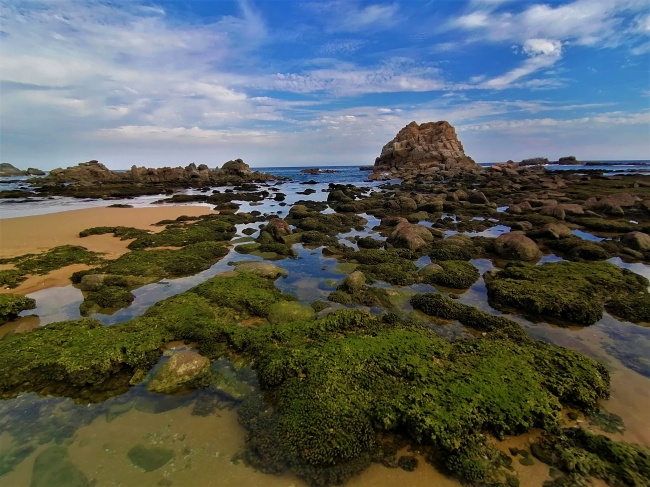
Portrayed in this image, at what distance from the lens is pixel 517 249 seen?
16219 mm

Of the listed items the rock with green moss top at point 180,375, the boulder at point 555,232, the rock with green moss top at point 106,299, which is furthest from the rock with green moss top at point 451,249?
the rock with green moss top at point 106,299

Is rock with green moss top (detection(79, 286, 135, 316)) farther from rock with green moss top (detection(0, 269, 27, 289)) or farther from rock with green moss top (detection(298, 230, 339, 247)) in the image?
rock with green moss top (detection(298, 230, 339, 247))

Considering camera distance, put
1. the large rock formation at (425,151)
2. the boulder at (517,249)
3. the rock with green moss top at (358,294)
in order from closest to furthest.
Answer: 1. the rock with green moss top at (358,294)
2. the boulder at (517,249)
3. the large rock formation at (425,151)

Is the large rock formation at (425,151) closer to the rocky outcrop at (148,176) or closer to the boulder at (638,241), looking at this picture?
the rocky outcrop at (148,176)

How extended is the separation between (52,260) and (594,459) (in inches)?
780

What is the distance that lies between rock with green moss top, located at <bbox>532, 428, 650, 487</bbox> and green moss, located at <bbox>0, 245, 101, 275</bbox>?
1795cm

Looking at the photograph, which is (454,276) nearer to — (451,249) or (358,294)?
(451,249)

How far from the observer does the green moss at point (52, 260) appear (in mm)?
14203

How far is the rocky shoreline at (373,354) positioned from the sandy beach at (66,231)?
975mm

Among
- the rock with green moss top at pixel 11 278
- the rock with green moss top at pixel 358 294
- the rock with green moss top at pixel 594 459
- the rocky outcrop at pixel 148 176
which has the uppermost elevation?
the rocky outcrop at pixel 148 176

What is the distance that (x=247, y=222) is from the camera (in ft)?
87.0

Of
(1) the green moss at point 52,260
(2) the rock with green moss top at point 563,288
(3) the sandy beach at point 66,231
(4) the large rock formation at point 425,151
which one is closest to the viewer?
(2) the rock with green moss top at point 563,288

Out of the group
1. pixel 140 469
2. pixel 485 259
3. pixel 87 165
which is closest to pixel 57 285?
pixel 140 469

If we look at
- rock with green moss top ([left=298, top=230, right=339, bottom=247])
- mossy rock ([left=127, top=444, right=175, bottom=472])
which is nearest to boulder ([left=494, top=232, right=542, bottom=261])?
rock with green moss top ([left=298, top=230, right=339, bottom=247])
